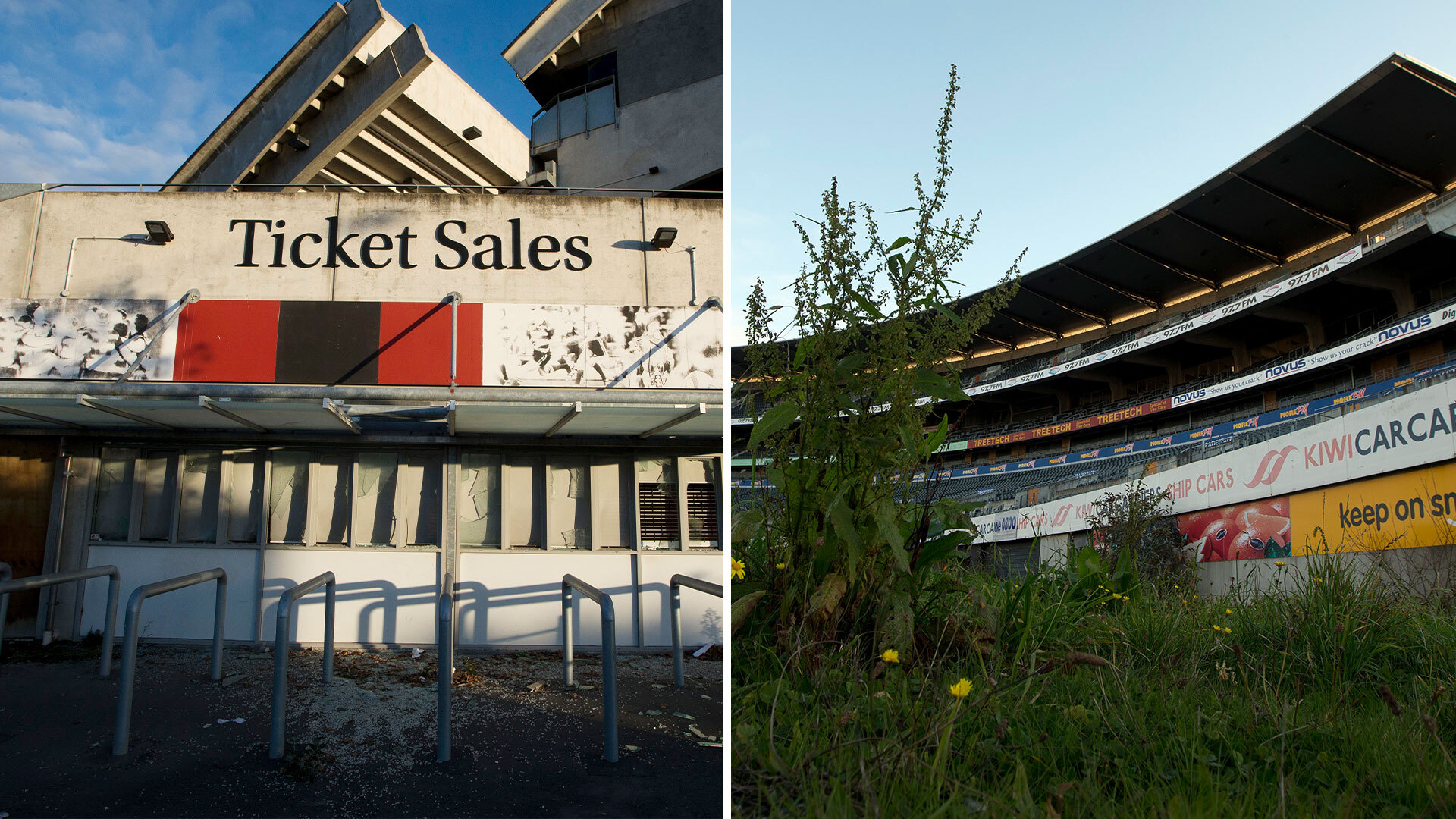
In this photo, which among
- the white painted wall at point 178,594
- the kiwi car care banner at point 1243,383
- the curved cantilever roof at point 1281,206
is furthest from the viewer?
the curved cantilever roof at point 1281,206

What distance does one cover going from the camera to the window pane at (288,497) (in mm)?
7094

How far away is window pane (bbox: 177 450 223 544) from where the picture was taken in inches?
277

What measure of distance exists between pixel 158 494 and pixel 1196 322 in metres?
32.4

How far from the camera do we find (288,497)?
23.5 feet

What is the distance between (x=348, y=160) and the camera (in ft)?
38.4

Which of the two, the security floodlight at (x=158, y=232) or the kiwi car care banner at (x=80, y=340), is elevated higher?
the security floodlight at (x=158, y=232)

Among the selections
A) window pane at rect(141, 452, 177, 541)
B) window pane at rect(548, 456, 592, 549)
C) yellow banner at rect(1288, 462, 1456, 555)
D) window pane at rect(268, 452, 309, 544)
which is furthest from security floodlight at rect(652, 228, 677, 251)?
yellow banner at rect(1288, 462, 1456, 555)

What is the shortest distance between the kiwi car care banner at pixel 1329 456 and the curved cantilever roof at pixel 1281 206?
375 inches

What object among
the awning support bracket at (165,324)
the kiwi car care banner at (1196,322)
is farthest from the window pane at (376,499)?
the kiwi car care banner at (1196,322)

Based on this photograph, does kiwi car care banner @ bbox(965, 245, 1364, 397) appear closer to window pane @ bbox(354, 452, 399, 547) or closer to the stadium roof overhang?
the stadium roof overhang

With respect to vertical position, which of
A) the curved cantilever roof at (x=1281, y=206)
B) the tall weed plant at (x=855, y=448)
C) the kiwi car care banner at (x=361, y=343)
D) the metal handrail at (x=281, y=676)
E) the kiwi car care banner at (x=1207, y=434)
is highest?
the curved cantilever roof at (x=1281, y=206)

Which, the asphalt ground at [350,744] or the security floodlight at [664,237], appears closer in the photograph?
the asphalt ground at [350,744]

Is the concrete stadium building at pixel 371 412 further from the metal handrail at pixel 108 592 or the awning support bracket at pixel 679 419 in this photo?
the metal handrail at pixel 108 592

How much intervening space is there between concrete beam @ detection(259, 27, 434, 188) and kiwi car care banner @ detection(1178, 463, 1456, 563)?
12.3 m
